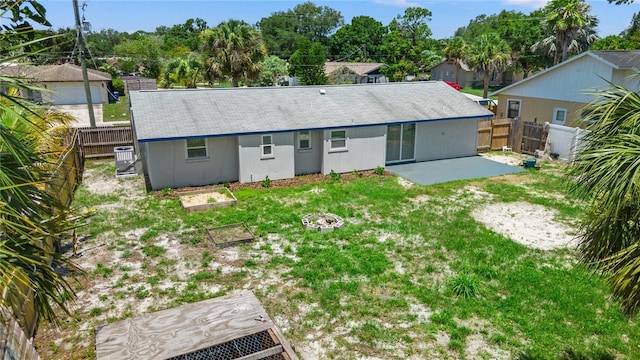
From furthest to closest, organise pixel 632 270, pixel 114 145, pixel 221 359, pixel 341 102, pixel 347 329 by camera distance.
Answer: pixel 114 145
pixel 341 102
pixel 347 329
pixel 221 359
pixel 632 270

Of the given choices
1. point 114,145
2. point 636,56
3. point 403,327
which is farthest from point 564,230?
point 114,145

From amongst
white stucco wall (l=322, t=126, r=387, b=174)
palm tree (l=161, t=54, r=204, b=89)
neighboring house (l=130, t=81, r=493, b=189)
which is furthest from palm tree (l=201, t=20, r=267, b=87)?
white stucco wall (l=322, t=126, r=387, b=174)

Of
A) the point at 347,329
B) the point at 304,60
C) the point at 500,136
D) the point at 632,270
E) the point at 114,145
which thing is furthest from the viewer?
the point at 304,60

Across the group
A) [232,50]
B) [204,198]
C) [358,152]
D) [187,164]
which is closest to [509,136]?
[358,152]

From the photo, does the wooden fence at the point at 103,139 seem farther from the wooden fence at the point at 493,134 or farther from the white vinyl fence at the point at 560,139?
the white vinyl fence at the point at 560,139

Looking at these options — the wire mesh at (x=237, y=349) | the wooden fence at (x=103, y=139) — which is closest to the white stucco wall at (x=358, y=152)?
the wooden fence at (x=103, y=139)

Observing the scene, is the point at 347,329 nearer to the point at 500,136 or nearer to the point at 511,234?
the point at 511,234

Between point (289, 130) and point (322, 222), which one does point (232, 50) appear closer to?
point (289, 130)
